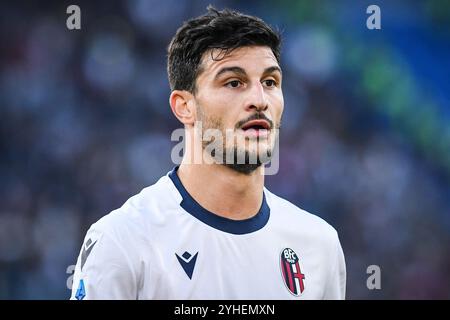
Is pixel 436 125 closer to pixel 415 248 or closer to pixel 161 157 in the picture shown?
pixel 415 248

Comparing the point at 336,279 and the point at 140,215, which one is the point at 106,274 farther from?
the point at 336,279

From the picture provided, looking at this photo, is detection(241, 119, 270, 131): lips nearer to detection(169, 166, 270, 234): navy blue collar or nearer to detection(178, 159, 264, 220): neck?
→ detection(178, 159, 264, 220): neck

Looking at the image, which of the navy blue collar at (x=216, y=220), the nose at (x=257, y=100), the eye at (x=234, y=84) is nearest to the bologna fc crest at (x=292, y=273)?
the navy blue collar at (x=216, y=220)

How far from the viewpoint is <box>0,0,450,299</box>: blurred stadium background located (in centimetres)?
795

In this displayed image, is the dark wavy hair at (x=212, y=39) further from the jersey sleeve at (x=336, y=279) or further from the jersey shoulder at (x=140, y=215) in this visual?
the jersey sleeve at (x=336, y=279)

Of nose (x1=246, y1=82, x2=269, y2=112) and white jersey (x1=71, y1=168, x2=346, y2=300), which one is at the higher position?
nose (x1=246, y1=82, x2=269, y2=112)

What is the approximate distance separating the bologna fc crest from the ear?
871mm

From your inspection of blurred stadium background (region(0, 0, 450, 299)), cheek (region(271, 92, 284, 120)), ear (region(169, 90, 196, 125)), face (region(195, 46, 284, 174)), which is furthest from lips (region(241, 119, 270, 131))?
blurred stadium background (region(0, 0, 450, 299))

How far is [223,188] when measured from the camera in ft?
11.4

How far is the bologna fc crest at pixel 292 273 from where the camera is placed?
348 centimetres

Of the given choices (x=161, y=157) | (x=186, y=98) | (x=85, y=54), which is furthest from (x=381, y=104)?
(x=186, y=98)

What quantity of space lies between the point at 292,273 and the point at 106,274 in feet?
3.26

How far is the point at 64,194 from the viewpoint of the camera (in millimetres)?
7949
